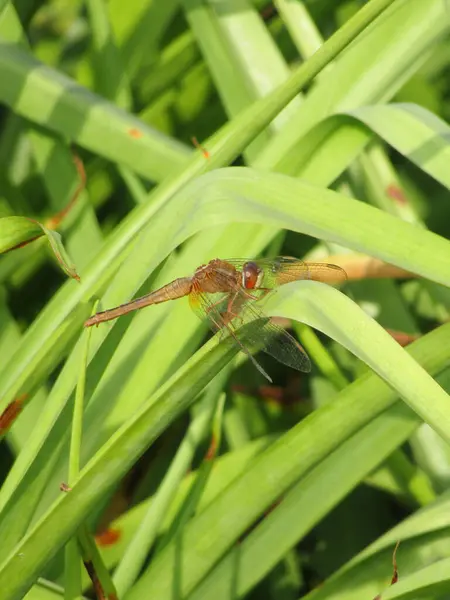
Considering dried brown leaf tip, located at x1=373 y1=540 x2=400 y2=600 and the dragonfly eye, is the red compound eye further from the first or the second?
dried brown leaf tip, located at x1=373 y1=540 x2=400 y2=600

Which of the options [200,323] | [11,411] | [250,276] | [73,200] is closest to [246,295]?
[250,276]

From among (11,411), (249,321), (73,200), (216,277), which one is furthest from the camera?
(73,200)

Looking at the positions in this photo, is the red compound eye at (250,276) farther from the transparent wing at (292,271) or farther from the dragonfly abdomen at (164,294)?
the dragonfly abdomen at (164,294)

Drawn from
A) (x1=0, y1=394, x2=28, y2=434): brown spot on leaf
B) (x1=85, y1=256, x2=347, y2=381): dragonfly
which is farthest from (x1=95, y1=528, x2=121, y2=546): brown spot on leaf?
(x1=0, y1=394, x2=28, y2=434): brown spot on leaf

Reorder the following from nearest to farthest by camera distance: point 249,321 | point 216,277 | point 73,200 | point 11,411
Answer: point 11,411, point 249,321, point 216,277, point 73,200

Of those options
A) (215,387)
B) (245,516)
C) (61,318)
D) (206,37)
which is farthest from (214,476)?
(206,37)

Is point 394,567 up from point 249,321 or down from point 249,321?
down

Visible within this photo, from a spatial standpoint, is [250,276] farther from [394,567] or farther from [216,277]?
[394,567]
